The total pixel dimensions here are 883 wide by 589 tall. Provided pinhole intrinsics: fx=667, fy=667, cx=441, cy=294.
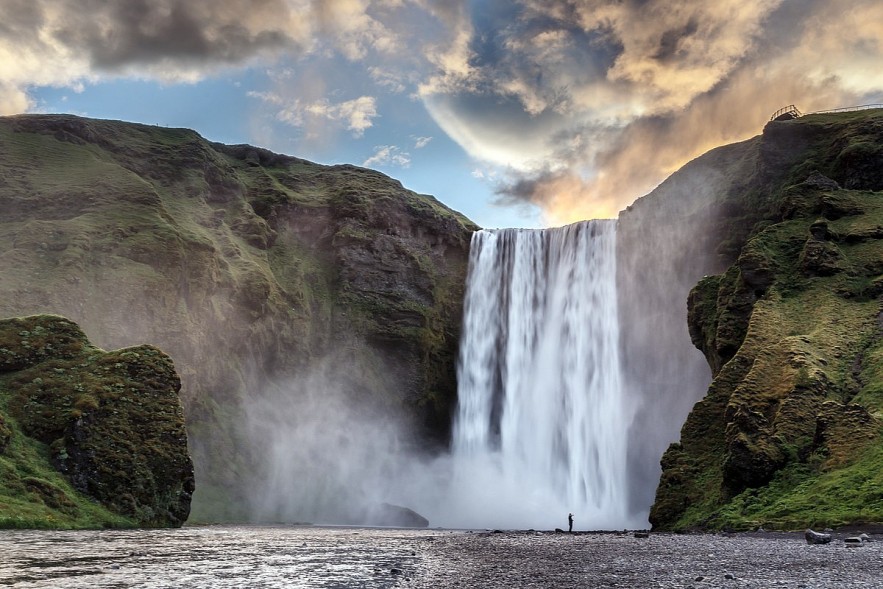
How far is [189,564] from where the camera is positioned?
17.1m

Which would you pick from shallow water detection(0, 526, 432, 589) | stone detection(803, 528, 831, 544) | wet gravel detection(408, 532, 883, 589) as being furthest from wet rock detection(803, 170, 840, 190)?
shallow water detection(0, 526, 432, 589)

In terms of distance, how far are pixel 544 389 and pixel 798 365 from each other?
37.3 m

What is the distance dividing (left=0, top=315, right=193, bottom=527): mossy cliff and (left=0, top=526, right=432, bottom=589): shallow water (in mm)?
12476

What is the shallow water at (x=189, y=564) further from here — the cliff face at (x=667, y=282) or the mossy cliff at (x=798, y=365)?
the cliff face at (x=667, y=282)

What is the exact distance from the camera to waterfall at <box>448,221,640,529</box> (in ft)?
221

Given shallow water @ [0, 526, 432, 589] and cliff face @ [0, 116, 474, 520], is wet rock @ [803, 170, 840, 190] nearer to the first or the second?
cliff face @ [0, 116, 474, 520]

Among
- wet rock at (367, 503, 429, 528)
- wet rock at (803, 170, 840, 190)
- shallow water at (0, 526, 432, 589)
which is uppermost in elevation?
wet rock at (803, 170, 840, 190)

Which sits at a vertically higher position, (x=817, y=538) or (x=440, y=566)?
(x=817, y=538)

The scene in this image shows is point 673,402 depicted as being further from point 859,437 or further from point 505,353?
point 859,437

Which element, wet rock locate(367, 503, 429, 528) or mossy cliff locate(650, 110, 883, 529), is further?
wet rock locate(367, 503, 429, 528)

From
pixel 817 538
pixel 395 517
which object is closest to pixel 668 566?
pixel 817 538

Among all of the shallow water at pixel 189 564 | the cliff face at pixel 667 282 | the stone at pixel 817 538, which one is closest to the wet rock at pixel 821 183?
the cliff face at pixel 667 282

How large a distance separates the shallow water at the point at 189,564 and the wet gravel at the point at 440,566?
0.02 m

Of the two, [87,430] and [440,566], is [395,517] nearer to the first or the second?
[87,430]
